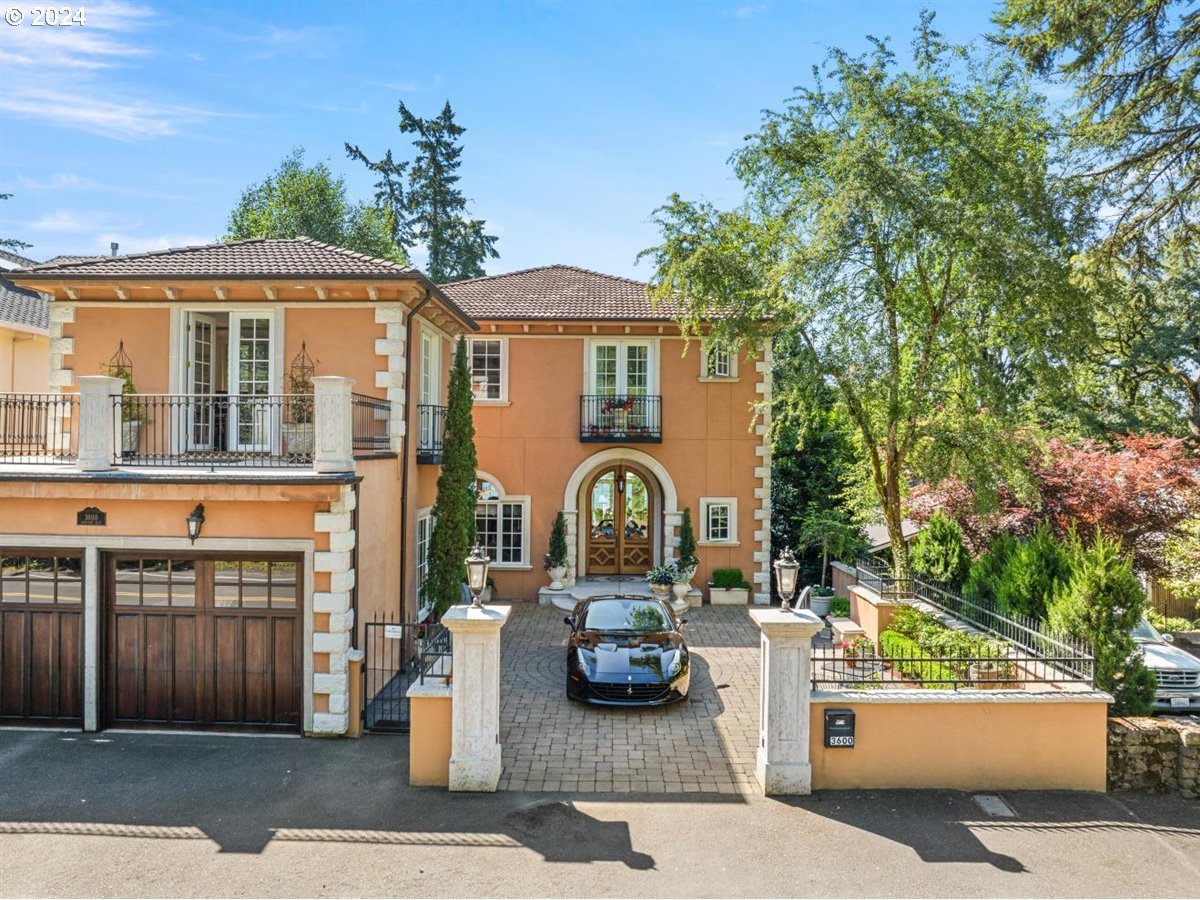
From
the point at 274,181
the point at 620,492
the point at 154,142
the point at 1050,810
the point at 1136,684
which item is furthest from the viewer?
the point at 274,181

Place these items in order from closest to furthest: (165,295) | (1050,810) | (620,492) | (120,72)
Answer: (1050,810) < (120,72) < (165,295) < (620,492)

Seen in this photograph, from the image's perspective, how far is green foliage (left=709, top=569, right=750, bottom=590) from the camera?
685 inches

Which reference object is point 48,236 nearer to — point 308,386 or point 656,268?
point 308,386

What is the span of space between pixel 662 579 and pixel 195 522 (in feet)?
34.1

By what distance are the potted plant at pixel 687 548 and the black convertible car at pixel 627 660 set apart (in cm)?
552

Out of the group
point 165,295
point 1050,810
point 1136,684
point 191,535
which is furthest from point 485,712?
point 165,295

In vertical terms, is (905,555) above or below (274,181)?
below

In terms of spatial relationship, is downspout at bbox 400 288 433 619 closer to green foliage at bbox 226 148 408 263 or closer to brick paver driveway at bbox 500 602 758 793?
brick paver driveway at bbox 500 602 758 793

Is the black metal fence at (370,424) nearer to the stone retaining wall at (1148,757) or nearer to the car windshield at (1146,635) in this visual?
the stone retaining wall at (1148,757)

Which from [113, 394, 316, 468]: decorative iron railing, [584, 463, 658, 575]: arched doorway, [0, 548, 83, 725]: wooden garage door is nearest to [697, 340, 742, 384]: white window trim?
[584, 463, 658, 575]: arched doorway

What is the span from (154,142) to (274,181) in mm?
20295

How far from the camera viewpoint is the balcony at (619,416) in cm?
1728

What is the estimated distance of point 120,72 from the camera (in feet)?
33.9

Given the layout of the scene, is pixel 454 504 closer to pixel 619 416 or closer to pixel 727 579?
pixel 619 416
